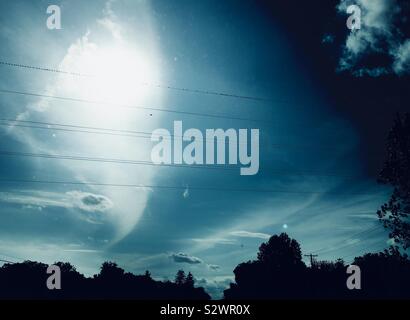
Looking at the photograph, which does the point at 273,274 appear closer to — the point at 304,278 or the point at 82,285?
the point at 304,278

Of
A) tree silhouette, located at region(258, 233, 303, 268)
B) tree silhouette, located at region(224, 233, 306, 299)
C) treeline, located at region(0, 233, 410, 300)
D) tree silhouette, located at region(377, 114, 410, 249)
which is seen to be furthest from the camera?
tree silhouette, located at region(258, 233, 303, 268)

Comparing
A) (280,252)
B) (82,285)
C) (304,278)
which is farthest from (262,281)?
(82,285)

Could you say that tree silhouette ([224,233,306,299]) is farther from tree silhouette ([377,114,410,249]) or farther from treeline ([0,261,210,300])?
tree silhouette ([377,114,410,249])

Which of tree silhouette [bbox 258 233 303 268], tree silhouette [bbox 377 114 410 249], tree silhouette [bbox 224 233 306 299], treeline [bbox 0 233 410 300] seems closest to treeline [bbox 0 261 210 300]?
treeline [bbox 0 233 410 300]

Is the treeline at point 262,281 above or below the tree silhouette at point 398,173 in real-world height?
below

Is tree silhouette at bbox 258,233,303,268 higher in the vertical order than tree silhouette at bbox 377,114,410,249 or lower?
lower

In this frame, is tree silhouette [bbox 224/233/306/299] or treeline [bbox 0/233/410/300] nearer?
treeline [bbox 0/233/410/300]

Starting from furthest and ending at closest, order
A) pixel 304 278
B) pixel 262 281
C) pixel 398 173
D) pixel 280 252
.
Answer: pixel 280 252, pixel 262 281, pixel 304 278, pixel 398 173

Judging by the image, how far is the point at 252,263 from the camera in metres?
77.7

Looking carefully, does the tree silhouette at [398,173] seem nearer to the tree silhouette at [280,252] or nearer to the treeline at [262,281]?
the treeline at [262,281]

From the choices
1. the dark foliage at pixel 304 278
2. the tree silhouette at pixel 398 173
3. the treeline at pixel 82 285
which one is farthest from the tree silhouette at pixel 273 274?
the tree silhouette at pixel 398 173
